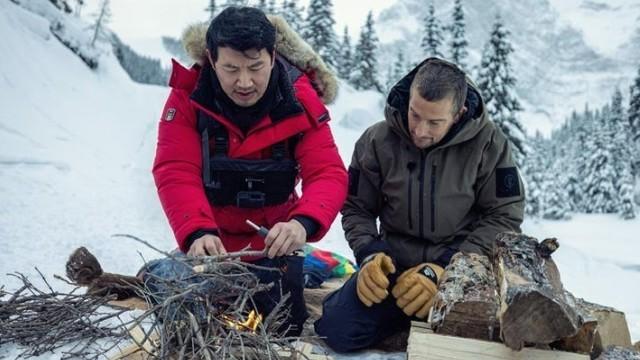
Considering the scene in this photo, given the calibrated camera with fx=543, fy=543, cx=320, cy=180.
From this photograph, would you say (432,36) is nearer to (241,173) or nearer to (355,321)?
(241,173)

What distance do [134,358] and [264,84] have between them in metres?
1.63

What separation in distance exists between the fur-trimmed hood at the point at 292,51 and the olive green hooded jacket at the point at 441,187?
55cm

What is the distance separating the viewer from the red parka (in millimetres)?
3152

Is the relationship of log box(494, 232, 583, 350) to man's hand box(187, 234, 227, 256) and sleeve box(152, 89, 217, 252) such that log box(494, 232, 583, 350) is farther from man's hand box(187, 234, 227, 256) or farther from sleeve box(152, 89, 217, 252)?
sleeve box(152, 89, 217, 252)

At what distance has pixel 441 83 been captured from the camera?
10.0 ft

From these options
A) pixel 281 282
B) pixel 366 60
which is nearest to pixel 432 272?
pixel 281 282

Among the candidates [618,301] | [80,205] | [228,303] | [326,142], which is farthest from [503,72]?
[228,303]

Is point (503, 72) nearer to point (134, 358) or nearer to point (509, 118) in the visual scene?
point (509, 118)

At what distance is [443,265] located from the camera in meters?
3.34

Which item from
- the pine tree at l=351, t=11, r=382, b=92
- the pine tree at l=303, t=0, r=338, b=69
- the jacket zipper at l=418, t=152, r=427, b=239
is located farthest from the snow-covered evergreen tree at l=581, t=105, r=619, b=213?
the jacket zipper at l=418, t=152, r=427, b=239

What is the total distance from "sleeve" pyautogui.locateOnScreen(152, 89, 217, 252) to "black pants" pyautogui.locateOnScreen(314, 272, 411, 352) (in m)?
0.90

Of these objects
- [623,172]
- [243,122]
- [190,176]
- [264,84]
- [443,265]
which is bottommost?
[623,172]

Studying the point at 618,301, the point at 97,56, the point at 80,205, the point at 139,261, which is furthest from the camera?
the point at 97,56

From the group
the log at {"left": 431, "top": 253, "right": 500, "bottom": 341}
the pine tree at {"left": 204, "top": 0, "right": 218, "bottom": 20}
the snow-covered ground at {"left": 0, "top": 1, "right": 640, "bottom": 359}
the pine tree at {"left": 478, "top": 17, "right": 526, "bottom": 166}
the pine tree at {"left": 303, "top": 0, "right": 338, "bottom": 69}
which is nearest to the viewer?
the log at {"left": 431, "top": 253, "right": 500, "bottom": 341}
